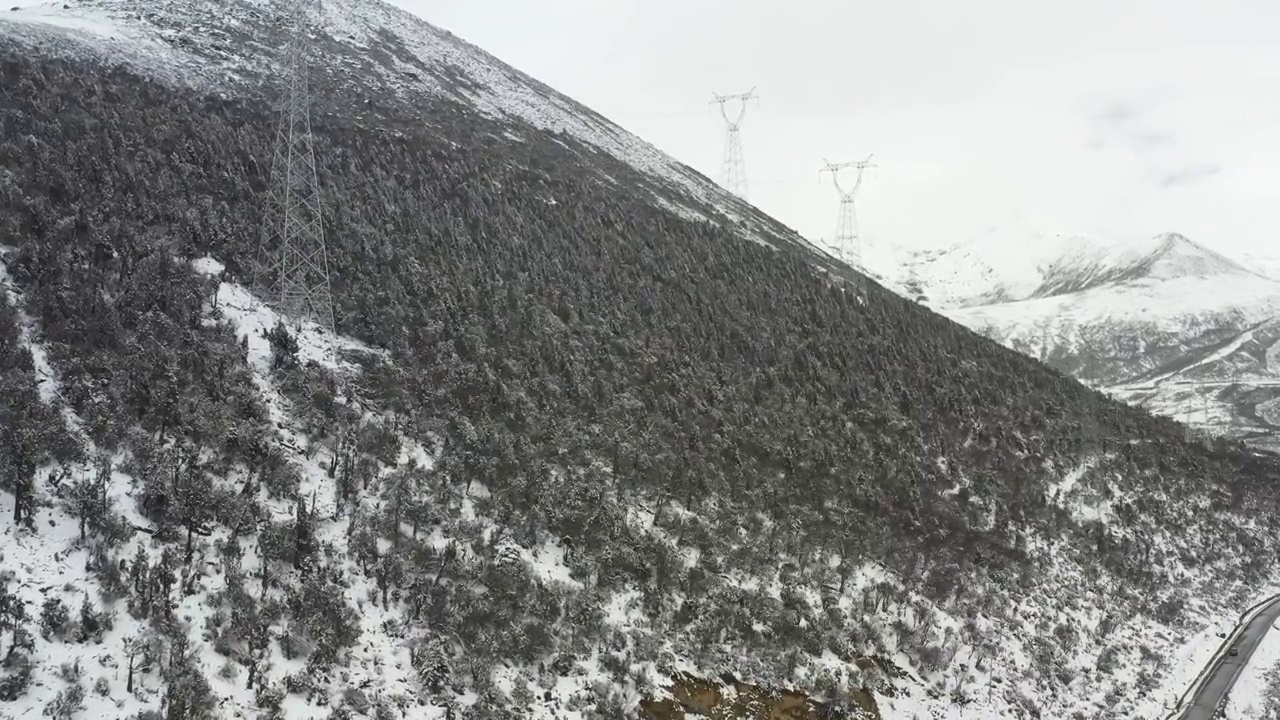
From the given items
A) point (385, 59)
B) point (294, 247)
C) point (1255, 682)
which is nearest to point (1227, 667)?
point (1255, 682)

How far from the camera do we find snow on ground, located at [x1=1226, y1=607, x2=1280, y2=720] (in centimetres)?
2482

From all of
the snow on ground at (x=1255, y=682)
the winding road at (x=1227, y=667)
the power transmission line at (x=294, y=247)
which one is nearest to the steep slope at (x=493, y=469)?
the power transmission line at (x=294, y=247)

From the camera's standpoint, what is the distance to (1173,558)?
34.1m

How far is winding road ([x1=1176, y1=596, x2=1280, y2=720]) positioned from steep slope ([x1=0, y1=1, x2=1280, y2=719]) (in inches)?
41.8

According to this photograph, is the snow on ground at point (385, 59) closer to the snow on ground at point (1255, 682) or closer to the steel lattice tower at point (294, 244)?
the steel lattice tower at point (294, 244)

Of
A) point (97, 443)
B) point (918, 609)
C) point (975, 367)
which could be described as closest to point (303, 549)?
point (97, 443)

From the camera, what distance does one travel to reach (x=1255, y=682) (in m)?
26.8

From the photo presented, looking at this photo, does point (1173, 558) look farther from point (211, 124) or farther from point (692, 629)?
point (211, 124)

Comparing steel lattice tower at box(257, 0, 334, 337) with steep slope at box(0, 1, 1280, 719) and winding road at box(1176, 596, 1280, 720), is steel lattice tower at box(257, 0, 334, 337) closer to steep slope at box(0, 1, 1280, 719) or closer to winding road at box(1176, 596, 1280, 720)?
steep slope at box(0, 1, 1280, 719)

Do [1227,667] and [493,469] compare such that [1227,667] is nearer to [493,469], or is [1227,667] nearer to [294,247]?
[493,469]

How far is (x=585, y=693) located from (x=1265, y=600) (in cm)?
3653

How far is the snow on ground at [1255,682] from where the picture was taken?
2482 centimetres

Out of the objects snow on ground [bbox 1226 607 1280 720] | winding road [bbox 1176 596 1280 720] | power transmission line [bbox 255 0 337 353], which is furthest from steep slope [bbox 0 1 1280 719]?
snow on ground [bbox 1226 607 1280 720]

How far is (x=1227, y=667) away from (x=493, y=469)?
28.8 meters
